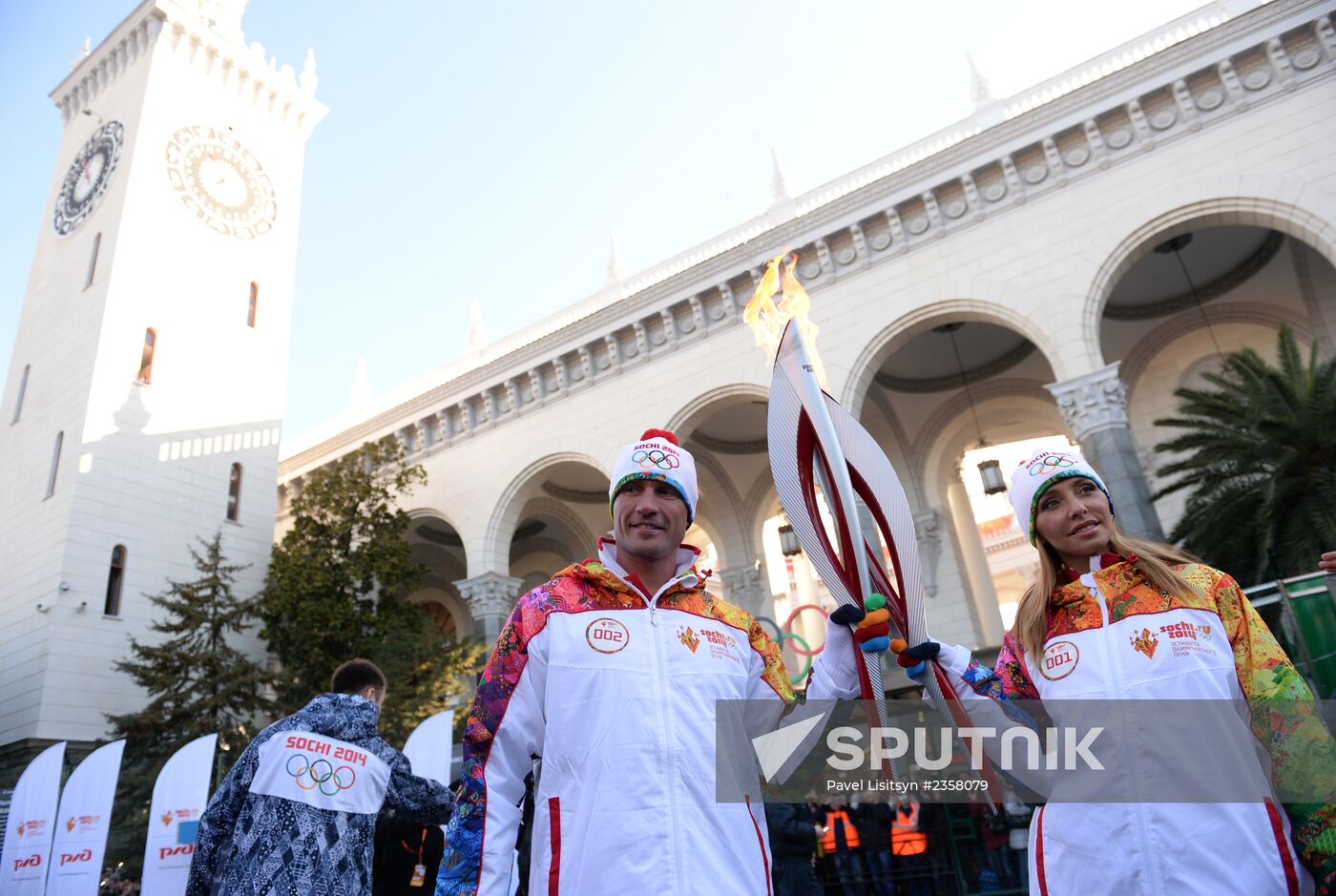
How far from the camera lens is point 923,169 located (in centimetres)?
1491

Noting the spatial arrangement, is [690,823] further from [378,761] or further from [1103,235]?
[1103,235]

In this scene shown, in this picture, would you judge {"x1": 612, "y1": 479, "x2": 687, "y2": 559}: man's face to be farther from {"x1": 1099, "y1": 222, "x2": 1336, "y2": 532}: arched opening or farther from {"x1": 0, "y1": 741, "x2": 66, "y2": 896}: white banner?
{"x1": 1099, "y1": 222, "x2": 1336, "y2": 532}: arched opening

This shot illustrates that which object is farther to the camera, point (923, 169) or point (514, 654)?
point (923, 169)

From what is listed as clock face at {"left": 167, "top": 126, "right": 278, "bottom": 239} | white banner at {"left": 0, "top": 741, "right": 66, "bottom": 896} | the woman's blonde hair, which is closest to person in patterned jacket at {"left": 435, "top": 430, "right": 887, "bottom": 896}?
the woman's blonde hair

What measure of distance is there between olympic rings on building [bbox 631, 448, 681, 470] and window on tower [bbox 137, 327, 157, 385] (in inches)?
769

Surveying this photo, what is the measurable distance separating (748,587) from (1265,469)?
408 inches

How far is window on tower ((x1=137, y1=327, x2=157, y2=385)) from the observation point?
754 inches

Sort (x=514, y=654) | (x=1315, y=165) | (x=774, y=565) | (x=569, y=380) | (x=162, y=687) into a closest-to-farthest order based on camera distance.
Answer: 1. (x=514, y=654)
2. (x=1315, y=165)
3. (x=162, y=687)
4. (x=569, y=380)
5. (x=774, y=565)

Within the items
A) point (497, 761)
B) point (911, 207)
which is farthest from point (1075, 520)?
point (911, 207)

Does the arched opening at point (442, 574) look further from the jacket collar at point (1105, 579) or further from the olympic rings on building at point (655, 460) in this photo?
the jacket collar at point (1105, 579)

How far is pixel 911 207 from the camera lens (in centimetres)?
1521

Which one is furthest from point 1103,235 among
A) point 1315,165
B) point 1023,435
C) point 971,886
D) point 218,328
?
point 218,328

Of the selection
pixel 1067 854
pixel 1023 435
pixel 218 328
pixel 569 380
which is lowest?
pixel 1067 854

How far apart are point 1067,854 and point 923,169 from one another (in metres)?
14.1
